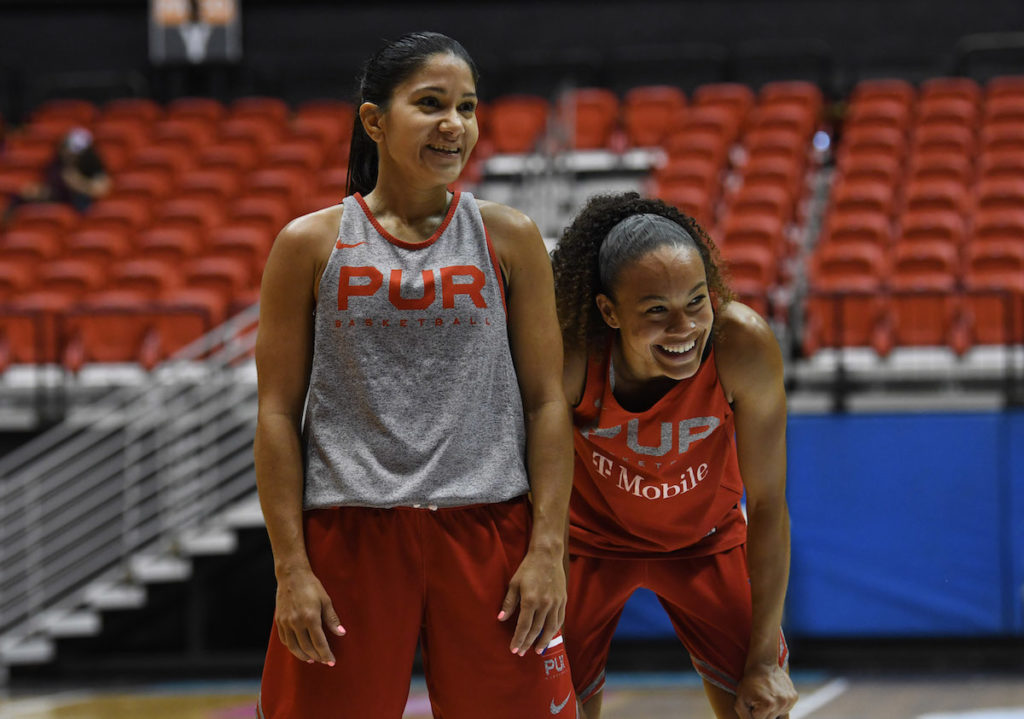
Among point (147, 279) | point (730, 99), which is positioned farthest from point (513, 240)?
point (730, 99)

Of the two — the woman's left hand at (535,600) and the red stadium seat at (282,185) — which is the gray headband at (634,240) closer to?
the woman's left hand at (535,600)

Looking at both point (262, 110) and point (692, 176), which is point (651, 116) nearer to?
point (692, 176)

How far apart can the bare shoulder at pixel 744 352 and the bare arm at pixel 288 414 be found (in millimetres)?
959

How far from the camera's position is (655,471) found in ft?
10.2

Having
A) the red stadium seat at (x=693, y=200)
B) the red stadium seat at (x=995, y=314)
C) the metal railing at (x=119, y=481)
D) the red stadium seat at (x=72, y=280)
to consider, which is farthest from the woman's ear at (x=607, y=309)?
the red stadium seat at (x=72, y=280)

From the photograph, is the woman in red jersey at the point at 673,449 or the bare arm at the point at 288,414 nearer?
the bare arm at the point at 288,414

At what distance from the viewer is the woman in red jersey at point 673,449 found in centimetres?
294

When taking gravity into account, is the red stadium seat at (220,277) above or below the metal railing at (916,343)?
above

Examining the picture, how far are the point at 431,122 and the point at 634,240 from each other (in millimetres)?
588

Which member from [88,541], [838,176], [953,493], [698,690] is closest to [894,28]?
[838,176]

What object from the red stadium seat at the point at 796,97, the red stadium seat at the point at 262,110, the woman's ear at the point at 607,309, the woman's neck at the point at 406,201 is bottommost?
the woman's ear at the point at 607,309

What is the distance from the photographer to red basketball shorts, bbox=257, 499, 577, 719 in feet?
8.48

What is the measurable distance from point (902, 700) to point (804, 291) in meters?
2.60

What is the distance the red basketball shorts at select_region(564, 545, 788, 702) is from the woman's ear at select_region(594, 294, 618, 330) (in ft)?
2.01
